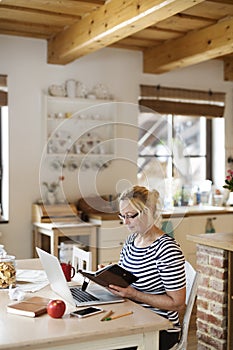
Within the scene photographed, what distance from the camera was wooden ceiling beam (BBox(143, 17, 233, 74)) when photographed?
4.21 meters

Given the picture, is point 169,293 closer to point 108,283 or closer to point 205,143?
point 108,283

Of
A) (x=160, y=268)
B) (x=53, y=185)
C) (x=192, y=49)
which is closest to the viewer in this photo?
(x=160, y=268)

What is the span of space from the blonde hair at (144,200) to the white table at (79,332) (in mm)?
593

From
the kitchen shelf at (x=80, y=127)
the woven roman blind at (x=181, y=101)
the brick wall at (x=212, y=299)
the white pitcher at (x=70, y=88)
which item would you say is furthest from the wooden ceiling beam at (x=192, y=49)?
the brick wall at (x=212, y=299)

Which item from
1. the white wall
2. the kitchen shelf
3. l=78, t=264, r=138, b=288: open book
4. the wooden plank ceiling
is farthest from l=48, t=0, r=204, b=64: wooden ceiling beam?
l=78, t=264, r=138, b=288: open book

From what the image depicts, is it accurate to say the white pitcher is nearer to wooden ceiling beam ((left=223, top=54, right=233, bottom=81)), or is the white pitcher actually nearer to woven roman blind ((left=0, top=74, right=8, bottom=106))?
woven roman blind ((left=0, top=74, right=8, bottom=106))

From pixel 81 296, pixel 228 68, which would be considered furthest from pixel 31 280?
pixel 228 68

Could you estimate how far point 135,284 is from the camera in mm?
2418

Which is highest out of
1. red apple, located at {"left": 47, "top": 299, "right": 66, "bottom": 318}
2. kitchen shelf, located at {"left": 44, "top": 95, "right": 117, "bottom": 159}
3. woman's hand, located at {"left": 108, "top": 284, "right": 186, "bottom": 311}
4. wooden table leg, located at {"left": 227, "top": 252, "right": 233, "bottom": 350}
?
kitchen shelf, located at {"left": 44, "top": 95, "right": 117, "bottom": 159}

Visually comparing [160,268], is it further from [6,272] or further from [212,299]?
[212,299]

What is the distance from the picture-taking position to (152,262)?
7.86ft

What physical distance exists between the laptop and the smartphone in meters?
0.08

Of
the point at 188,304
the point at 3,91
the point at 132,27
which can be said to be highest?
the point at 132,27

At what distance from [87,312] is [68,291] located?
5.0 inches
